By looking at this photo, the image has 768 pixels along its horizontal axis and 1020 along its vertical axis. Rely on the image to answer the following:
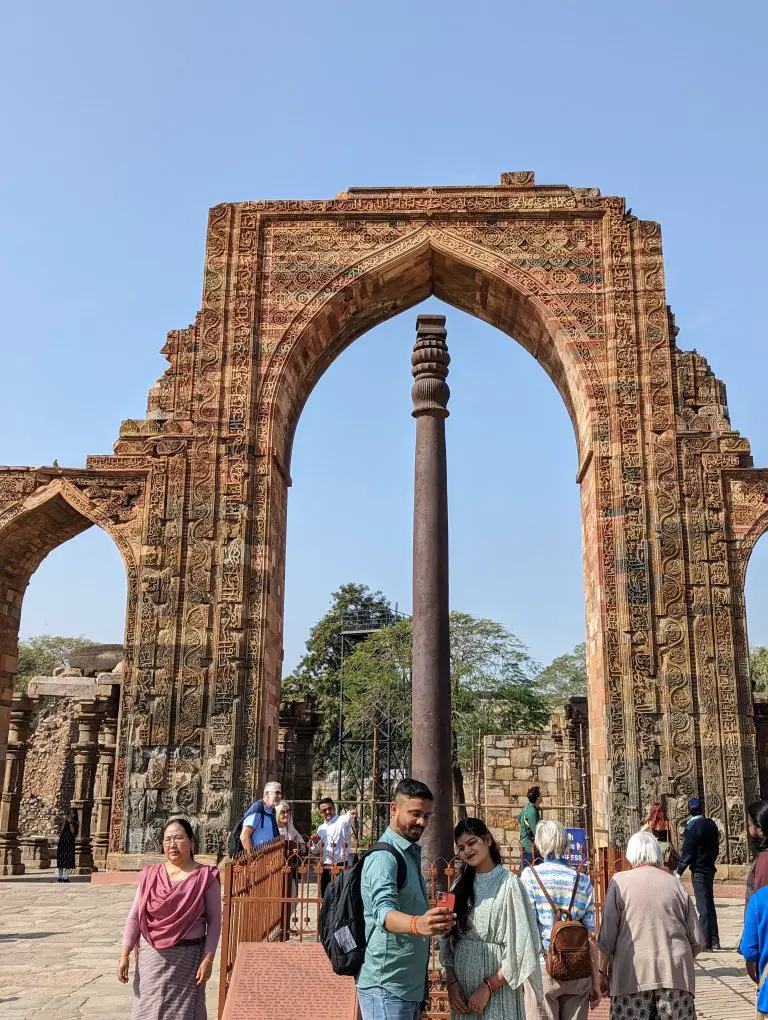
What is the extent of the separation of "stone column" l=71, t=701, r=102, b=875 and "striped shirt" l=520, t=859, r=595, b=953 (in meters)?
13.1

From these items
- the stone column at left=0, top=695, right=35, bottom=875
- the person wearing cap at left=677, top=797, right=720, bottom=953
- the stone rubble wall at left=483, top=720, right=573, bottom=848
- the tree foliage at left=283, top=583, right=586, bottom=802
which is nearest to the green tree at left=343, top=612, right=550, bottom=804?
the tree foliage at left=283, top=583, right=586, bottom=802

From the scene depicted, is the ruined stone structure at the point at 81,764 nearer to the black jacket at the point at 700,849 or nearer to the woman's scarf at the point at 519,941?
the black jacket at the point at 700,849

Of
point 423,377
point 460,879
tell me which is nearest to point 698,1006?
point 460,879

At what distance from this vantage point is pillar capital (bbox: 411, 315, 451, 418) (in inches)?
265

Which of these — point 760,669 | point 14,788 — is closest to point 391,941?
point 14,788

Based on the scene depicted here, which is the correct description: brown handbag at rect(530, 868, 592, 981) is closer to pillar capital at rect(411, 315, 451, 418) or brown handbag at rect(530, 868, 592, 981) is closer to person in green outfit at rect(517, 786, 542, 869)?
pillar capital at rect(411, 315, 451, 418)

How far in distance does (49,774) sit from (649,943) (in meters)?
21.4

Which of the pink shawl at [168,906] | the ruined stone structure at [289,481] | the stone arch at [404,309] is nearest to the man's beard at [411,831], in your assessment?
the pink shawl at [168,906]

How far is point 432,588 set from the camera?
6.38 metres

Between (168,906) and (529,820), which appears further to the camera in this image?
(529,820)

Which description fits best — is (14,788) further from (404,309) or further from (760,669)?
(760,669)

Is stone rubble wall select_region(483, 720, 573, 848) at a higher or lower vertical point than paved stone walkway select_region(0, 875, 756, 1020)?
higher

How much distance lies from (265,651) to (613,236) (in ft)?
25.3

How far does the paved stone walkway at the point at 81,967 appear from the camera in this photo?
17.9 feet
